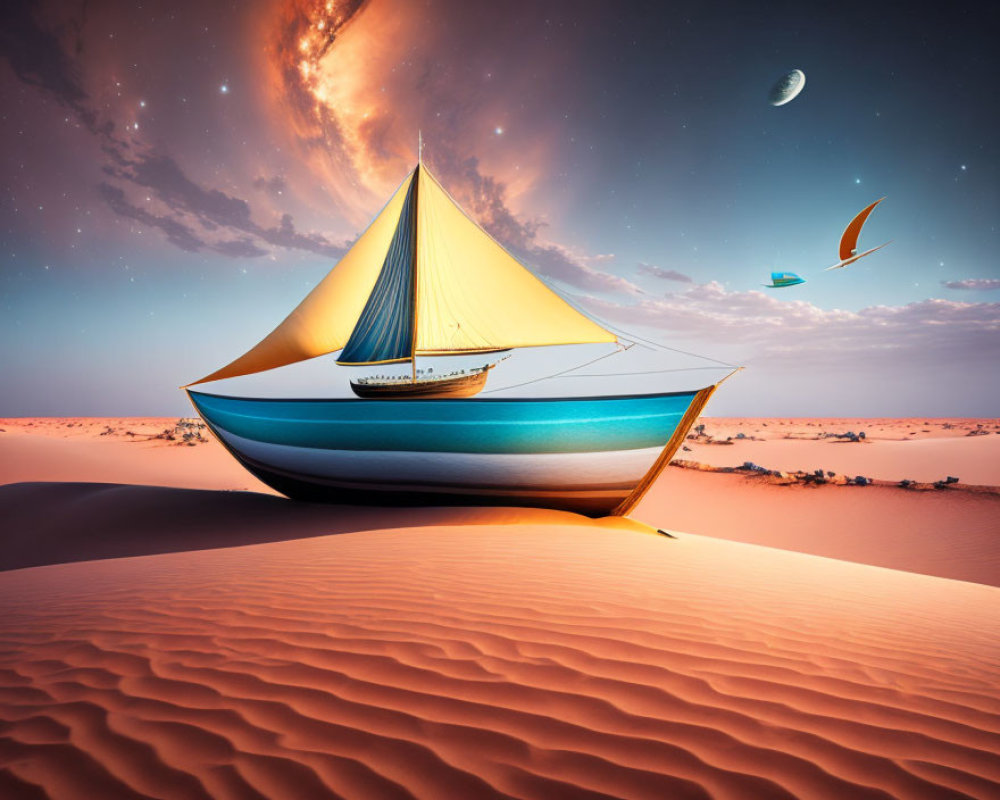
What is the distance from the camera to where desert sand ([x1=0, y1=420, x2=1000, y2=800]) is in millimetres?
1473

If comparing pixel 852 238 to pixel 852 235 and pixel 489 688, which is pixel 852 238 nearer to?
pixel 852 235

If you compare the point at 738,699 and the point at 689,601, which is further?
the point at 689,601

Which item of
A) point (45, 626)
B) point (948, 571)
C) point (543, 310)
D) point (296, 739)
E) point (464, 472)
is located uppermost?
point (543, 310)

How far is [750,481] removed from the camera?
13.9 meters

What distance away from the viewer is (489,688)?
6.41ft

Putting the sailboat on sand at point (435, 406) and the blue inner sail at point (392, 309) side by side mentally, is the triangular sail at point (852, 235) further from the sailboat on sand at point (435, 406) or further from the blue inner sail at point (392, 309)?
the blue inner sail at point (392, 309)

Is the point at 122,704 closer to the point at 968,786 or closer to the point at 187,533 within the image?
the point at 968,786

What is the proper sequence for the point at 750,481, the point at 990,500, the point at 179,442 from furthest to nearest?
the point at 179,442, the point at 750,481, the point at 990,500

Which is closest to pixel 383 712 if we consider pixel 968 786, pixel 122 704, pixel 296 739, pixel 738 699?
pixel 296 739

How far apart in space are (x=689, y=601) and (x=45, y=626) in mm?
4070

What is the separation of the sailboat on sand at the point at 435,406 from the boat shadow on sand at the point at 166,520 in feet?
1.72

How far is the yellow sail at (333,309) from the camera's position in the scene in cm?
1020

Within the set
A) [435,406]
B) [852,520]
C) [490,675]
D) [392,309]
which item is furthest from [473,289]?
[490,675]

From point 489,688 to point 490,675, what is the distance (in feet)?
0.37
